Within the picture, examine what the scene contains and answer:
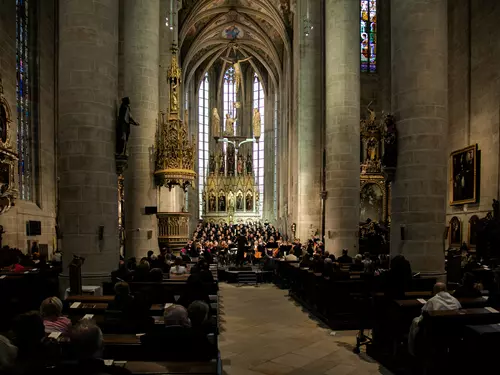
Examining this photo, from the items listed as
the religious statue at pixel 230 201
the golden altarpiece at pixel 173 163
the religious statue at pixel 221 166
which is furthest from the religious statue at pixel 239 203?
the golden altarpiece at pixel 173 163

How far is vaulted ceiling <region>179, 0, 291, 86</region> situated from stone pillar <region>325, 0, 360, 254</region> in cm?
1484

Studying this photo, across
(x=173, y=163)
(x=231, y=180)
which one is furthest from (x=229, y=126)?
(x=173, y=163)

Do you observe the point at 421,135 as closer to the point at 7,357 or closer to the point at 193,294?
the point at 193,294

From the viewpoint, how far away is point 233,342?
8938mm

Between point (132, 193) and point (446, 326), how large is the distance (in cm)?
1170

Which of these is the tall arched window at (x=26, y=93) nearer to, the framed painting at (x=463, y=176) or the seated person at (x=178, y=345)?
the seated person at (x=178, y=345)

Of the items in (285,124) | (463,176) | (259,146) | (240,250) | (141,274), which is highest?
(285,124)

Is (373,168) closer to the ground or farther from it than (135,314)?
farther from it

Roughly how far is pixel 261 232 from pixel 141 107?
58.9ft

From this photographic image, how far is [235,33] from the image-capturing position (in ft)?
132

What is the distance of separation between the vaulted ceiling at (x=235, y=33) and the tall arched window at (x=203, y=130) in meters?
2.00

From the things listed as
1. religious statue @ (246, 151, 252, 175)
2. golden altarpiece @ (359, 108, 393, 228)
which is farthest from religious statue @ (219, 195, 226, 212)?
golden altarpiece @ (359, 108, 393, 228)

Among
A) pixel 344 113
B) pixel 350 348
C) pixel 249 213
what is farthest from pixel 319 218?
pixel 249 213

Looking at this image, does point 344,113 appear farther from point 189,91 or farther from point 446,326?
point 189,91
